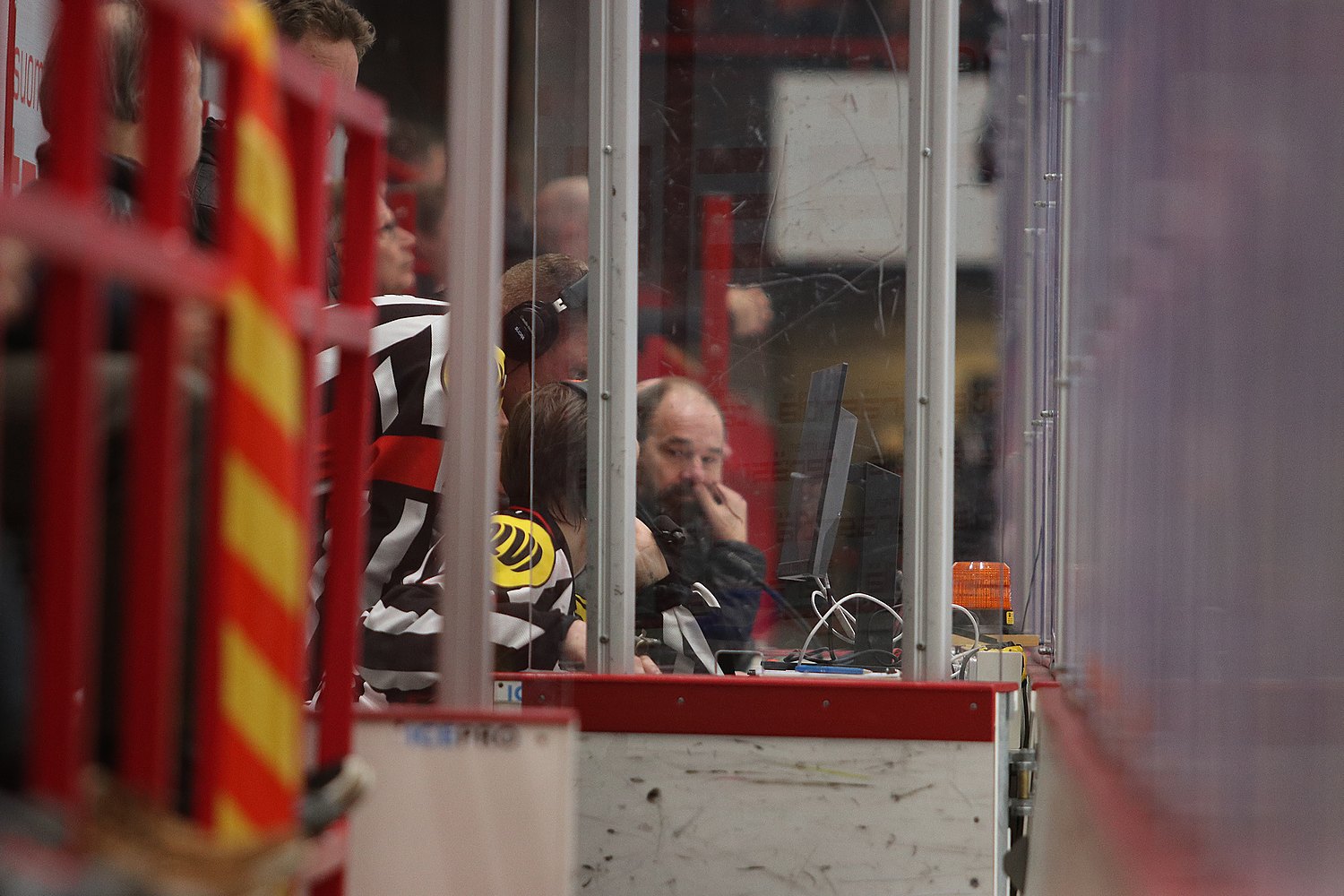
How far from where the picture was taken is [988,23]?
3062mm

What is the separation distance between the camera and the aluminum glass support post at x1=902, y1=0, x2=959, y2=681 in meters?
2.97

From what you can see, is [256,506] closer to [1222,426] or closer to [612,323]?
[1222,426]

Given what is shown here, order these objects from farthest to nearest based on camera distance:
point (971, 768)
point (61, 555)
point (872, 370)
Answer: point (872, 370) → point (971, 768) → point (61, 555)

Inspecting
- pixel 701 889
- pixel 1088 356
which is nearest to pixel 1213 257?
pixel 1088 356

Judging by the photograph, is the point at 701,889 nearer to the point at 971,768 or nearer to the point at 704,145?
the point at 971,768

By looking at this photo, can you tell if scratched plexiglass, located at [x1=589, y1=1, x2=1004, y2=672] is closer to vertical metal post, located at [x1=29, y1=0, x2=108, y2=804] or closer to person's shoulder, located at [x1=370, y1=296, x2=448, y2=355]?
person's shoulder, located at [x1=370, y1=296, x2=448, y2=355]

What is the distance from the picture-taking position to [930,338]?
3010mm

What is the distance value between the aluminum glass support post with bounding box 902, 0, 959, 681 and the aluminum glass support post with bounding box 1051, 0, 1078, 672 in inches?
9.0

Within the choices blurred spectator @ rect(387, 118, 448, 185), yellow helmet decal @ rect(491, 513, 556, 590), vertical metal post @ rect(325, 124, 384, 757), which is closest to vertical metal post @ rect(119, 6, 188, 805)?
vertical metal post @ rect(325, 124, 384, 757)

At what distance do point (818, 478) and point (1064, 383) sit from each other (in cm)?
59

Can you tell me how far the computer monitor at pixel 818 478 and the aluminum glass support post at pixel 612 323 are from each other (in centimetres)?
33

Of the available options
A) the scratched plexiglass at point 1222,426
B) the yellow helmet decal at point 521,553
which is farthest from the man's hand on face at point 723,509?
the scratched plexiglass at point 1222,426

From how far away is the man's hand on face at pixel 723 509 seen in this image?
307cm

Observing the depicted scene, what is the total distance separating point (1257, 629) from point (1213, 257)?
365 mm
